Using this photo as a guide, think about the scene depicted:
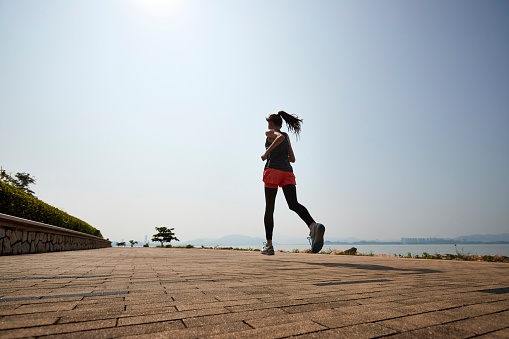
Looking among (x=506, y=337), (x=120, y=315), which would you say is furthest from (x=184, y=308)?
(x=506, y=337)

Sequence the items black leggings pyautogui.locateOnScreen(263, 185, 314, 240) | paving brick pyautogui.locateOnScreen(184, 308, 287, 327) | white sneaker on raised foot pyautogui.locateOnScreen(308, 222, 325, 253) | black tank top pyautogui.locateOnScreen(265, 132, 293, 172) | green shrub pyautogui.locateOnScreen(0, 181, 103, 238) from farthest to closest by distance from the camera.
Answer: green shrub pyautogui.locateOnScreen(0, 181, 103, 238), black tank top pyautogui.locateOnScreen(265, 132, 293, 172), black leggings pyautogui.locateOnScreen(263, 185, 314, 240), white sneaker on raised foot pyautogui.locateOnScreen(308, 222, 325, 253), paving brick pyautogui.locateOnScreen(184, 308, 287, 327)

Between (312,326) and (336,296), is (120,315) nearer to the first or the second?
(312,326)

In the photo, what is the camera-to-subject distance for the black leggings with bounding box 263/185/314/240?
4.81 m

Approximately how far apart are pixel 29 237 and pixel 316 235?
223 inches

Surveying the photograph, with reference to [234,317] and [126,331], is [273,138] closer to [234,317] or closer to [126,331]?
[234,317]

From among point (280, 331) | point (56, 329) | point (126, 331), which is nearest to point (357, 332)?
point (280, 331)

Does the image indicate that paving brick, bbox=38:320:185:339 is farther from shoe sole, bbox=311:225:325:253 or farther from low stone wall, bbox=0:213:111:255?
low stone wall, bbox=0:213:111:255

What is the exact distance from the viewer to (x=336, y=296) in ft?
4.93

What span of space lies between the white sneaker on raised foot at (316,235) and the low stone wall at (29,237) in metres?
4.92

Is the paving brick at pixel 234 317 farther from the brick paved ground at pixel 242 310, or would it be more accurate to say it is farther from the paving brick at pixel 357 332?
the paving brick at pixel 357 332

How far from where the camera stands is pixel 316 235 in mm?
4461

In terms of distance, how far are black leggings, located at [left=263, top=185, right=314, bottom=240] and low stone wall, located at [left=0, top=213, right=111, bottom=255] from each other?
4.33 meters

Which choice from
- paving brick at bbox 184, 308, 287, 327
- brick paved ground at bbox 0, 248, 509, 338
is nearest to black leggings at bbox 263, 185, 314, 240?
brick paved ground at bbox 0, 248, 509, 338

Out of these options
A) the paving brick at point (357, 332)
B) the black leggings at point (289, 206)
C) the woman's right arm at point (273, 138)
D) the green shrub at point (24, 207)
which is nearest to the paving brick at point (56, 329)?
the paving brick at point (357, 332)
